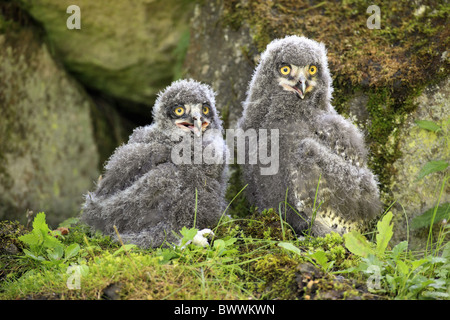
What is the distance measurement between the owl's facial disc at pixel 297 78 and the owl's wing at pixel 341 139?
10.7 inches

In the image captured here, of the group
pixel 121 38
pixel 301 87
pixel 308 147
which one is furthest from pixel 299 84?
pixel 121 38

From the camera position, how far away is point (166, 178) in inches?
138

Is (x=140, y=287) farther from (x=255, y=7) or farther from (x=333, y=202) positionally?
(x=255, y=7)

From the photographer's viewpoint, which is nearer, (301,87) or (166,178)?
(166,178)


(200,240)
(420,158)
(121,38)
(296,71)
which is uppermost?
(121,38)

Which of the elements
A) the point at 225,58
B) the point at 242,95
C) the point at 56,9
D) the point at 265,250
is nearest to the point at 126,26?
the point at 56,9

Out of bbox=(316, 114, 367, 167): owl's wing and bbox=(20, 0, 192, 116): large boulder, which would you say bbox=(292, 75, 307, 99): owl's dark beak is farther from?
bbox=(20, 0, 192, 116): large boulder

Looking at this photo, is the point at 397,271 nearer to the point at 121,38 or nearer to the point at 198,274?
the point at 198,274

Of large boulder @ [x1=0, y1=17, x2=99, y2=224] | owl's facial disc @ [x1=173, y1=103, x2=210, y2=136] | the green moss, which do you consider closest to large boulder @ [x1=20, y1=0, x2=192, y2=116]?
large boulder @ [x1=0, y1=17, x2=99, y2=224]

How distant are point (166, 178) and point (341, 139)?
1343mm

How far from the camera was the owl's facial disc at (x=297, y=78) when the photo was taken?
370cm

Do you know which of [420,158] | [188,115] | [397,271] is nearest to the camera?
[397,271]

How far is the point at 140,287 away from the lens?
280 centimetres
